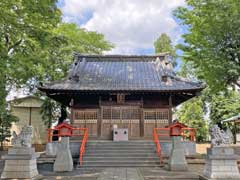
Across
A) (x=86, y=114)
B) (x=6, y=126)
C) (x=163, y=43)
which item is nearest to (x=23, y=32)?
(x=86, y=114)

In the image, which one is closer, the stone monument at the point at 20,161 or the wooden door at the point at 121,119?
the stone monument at the point at 20,161

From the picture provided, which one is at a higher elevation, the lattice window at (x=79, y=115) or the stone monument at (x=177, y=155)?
the lattice window at (x=79, y=115)

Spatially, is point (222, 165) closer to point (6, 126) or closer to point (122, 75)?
point (122, 75)

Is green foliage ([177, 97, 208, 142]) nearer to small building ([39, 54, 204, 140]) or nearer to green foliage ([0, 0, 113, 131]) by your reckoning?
small building ([39, 54, 204, 140])

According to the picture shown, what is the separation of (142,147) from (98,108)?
4.05 meters

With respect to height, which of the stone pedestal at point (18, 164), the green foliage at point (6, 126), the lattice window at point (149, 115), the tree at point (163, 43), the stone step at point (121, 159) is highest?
the tree at point (163, 43)

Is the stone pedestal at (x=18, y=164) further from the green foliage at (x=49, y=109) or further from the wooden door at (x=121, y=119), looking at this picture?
the green foliage at (x=49, y=109)

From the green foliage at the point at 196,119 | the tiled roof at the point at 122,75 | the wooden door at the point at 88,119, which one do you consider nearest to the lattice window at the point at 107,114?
the wooden door at the point at 88,119

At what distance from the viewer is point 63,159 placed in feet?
38.0

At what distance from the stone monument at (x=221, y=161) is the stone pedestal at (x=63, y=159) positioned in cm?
593

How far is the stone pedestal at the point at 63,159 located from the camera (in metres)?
11.4

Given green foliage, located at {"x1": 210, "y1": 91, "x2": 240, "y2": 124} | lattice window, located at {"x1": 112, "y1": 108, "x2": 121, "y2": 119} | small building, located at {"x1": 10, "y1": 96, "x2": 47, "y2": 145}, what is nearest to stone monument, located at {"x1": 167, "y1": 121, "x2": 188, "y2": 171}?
lattice window, located at {"x1": 112, "y1": 108, "x2": 121, "y2": 119}

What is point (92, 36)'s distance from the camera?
27.0 meters

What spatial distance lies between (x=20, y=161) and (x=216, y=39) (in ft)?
36.5
